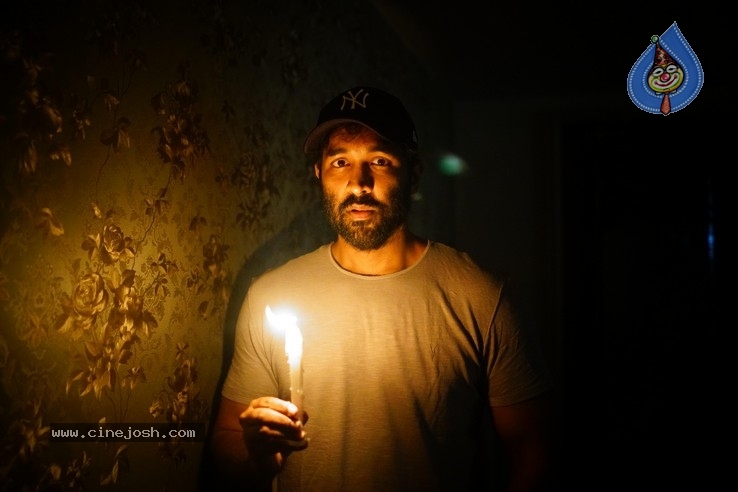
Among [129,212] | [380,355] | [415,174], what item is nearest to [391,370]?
[380,355]

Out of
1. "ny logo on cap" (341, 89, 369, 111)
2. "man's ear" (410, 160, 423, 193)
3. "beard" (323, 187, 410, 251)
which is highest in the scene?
"ny logo on cap" (341, 89, 369, 111)

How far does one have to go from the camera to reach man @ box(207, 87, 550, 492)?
46.4 inches

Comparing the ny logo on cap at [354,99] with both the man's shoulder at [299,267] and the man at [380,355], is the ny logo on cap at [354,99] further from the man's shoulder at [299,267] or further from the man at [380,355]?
the man's shoulder at [299,267]

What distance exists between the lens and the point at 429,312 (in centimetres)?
125

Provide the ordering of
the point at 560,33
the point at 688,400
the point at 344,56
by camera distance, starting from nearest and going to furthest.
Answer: the point at 344,56
the point at 560,33
the point at 688,400

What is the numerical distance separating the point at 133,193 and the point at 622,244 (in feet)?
10.0

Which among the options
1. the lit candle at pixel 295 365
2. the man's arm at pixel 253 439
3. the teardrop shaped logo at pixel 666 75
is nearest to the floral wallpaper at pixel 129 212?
the man's arm at pixel 253 439

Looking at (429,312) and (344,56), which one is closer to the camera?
(429,312)

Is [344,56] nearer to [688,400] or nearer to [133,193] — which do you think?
[133,193]

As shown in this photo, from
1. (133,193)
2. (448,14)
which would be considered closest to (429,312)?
(133,193)

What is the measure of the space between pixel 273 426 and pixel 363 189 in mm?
596

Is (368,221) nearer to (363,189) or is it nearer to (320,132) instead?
(363,189)

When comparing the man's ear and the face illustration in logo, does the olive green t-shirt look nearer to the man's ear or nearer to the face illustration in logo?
the man's ear

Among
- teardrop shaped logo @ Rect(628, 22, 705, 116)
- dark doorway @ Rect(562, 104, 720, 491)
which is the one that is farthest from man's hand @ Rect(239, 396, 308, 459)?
dark doorway @ Rect(562, 104, 720, 491)
